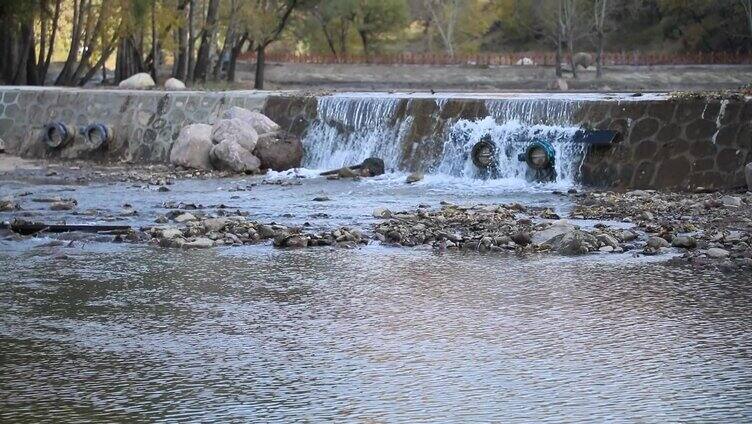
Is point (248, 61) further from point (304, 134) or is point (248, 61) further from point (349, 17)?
point (304, 134)

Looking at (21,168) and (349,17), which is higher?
(349,17)

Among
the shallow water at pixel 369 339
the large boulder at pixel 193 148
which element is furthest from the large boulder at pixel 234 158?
the shallow water at pixel 369 339

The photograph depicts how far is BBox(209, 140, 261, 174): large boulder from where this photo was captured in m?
23.5

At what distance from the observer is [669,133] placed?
20.0m

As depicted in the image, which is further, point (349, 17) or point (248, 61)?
point (349, 17)

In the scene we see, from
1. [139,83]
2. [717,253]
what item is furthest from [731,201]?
[139,83]

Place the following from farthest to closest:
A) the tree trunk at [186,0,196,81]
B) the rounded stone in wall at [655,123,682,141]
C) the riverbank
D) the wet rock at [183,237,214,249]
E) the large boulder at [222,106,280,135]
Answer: the tree trunk at [186,0,196,81]
the large boulder at [222,106,280,135]
the rounded stone in wall at [655,123,682,141]
the wet rock at [183,237,214,249]
the riverbank

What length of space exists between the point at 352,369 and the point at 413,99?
15.9 meters

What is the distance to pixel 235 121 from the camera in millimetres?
24281

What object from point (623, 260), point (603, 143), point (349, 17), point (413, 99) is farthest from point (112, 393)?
point (349, 17)

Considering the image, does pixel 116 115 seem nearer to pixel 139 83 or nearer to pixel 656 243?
pixel 139 83

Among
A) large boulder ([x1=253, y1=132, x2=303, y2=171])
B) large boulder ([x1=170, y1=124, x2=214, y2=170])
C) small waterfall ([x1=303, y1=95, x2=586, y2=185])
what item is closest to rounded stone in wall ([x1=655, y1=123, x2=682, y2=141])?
small waterfall ([x1=303, y1=95, x2=586, y2=185])

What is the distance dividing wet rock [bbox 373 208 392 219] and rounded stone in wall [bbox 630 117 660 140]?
5.62 m

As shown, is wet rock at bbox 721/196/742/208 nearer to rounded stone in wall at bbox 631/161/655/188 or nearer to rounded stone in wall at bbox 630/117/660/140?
rounded stone in wall at bbox 631/161/655/188
